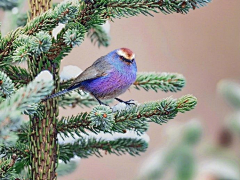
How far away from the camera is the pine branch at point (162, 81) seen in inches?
36.8

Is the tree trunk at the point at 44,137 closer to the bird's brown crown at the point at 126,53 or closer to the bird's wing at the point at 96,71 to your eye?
the bird's wing at the point at 96,71

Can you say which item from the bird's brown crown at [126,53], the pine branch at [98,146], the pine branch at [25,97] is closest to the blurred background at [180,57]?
the bird's brown crown at [126,53]

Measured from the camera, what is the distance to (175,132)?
1.62 metres

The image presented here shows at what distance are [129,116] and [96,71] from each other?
277mm

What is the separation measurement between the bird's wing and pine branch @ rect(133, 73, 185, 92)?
0.10 metres

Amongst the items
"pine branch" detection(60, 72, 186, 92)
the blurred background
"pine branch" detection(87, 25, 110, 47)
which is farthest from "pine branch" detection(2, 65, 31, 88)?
the blurred background

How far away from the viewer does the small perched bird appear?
0.97 m

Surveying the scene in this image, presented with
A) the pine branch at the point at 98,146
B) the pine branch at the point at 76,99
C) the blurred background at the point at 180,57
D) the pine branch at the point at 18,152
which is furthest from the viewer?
the blurred background at the point at 180,57

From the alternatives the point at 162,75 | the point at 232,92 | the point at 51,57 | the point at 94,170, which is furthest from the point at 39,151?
the point at 94,170

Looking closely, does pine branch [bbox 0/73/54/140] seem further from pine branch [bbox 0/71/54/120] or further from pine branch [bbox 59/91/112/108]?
pine branch [bbox 59/91/112/108]

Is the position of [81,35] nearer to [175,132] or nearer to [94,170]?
[175,132]

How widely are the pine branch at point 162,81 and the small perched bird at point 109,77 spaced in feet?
0.09

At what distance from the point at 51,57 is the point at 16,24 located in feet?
1.08

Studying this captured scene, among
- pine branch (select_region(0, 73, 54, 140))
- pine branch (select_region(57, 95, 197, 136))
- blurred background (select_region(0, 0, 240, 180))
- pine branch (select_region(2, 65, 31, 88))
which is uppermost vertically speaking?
blurred background (select_region(0, 0, 240, 180))
